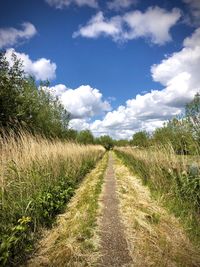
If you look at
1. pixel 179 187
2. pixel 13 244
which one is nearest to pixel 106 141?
pixel 179 187

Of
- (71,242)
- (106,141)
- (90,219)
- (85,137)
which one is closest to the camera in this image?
(71,242)

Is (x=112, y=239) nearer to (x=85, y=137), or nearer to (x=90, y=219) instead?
(x=90, y=219)

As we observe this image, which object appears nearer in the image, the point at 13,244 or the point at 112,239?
the point at 13,244

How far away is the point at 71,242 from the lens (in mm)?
4234

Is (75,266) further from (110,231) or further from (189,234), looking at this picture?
(189,234)

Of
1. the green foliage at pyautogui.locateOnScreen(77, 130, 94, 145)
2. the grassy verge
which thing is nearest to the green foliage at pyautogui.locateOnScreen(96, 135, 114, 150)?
the green foliage at pyautogui.locateOnScreen(77, 130, 94, 145)

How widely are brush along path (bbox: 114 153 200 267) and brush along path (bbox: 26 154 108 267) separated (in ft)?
2.32

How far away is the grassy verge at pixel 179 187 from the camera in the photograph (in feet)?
16.7

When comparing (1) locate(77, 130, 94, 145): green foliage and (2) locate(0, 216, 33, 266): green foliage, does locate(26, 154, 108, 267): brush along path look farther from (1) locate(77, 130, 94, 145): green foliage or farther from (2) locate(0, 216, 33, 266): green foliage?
(1) locate(77, 130, 94, 145): green foliage

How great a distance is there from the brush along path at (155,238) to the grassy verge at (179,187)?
0.22m

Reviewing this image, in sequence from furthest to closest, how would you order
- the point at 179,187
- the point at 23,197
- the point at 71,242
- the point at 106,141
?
1. the point at 106,141
2. the point at 179,187
3. the point at 23,197
4. the point at 71,242

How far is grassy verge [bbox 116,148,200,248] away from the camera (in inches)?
200

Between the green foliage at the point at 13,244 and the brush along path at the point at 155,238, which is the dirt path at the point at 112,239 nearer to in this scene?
the brush along path at the point at 155,238

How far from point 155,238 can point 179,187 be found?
7.48 ft
